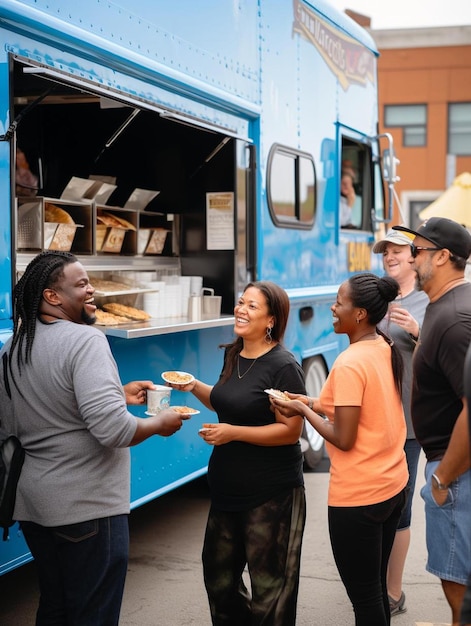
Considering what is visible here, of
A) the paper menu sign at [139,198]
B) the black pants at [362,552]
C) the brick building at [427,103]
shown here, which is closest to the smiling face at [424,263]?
the black pants at [362,552]

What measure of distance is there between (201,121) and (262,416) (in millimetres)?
2095

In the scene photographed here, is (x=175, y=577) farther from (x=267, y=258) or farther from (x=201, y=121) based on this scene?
(x=201, y=121)

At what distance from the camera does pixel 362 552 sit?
3330mm

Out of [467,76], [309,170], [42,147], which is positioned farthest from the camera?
[467,76]

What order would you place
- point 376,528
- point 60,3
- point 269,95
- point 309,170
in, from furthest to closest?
point 309,170
point 269,95
point 60,3
point 376,528

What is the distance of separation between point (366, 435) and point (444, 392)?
1.38 feet

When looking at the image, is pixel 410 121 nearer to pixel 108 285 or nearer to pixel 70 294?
pixel 108 285

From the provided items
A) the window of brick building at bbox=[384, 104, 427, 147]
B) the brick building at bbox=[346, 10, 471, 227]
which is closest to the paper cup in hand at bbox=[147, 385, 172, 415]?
the brick building at bbox=[346, 10, 471, 227]

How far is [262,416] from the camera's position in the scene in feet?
11.5

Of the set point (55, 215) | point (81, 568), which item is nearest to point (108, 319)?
point (55, 215)

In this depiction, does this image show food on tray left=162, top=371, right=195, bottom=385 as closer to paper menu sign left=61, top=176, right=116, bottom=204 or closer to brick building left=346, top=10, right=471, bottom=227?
paper menu sign left=61, top=176, right=116, bottom=204

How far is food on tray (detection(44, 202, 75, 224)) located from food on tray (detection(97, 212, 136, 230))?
494 millimetres

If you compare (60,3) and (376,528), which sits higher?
(60,3)

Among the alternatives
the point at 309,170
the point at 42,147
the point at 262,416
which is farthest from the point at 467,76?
the point at 262,416
